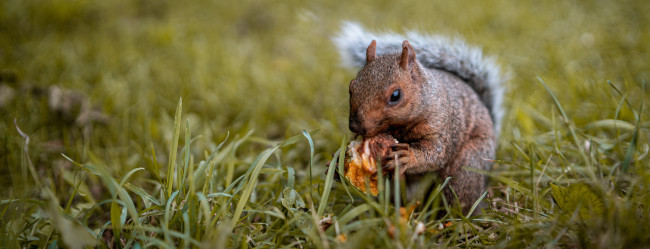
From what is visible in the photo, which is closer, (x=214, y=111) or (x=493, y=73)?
(x=493, y=73)

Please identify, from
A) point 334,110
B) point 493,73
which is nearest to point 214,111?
point 334,110

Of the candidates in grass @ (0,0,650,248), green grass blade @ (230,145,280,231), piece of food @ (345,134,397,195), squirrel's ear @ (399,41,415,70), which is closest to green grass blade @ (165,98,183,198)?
grass @ (0,0,650,248)

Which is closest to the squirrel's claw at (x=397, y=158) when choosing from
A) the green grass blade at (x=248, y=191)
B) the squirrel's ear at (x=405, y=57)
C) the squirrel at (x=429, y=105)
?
the squirrel at (x=429, y=105)

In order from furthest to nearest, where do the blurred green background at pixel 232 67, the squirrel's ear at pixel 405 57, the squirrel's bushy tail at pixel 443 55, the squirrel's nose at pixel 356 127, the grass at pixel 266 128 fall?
the blurred green background at pixel 232 67 → the squirrel's bushy tail at pixel 443 55 → the squirrel's ear at pixel 405 57 → the squirrel's nose at pixel 356 127 → the grass at pixel 266 128

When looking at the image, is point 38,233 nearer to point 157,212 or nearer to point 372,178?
point 157,212

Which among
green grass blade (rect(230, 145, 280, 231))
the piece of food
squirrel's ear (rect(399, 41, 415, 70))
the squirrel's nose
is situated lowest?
green grass blade (rect(230, 145, 280, 231))

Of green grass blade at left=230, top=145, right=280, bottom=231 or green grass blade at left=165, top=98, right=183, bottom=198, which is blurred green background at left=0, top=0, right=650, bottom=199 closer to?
green grass blade at left=165, top=98, right=183, bottom=198

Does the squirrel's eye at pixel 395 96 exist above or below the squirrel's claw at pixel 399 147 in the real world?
above

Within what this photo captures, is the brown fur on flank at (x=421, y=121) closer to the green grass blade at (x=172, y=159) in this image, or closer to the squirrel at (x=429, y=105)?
the squirrel at (x=429, y=105)

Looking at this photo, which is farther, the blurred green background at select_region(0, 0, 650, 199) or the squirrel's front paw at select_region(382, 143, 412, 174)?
the blurred green background at select_region(0, 0, 650, 199)
